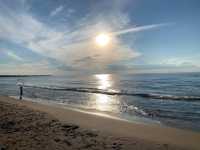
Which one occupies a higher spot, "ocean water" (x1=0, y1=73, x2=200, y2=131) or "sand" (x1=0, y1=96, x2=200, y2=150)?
"ocean water" (x1=0, y1=73, x2=200, y2=131)

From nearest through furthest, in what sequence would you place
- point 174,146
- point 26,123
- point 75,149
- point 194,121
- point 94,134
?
point 75,149
point 174,146
point 94,134
point 26,123
point 194,121

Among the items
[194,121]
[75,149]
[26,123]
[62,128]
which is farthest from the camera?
[194,121]

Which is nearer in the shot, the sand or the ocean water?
the sand

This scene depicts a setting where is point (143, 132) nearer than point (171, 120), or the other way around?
point (143, 132)

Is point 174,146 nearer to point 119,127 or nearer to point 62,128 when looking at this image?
point 119,127

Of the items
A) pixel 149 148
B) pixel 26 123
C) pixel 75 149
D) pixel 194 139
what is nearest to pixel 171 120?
pixel 194 139

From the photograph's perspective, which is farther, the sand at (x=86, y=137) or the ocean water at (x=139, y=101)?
the ocean water at (x=139, y=101)

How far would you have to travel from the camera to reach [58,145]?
5.85 metres

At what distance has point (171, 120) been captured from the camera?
35.3ft

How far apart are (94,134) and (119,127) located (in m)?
2.05

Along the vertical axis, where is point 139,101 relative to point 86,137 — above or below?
above

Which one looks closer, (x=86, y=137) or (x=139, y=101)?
(x=86, y=137)

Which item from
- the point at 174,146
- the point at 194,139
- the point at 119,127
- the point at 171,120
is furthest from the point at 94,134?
the point at 171,120

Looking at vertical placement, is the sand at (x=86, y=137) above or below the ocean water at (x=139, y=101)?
below
